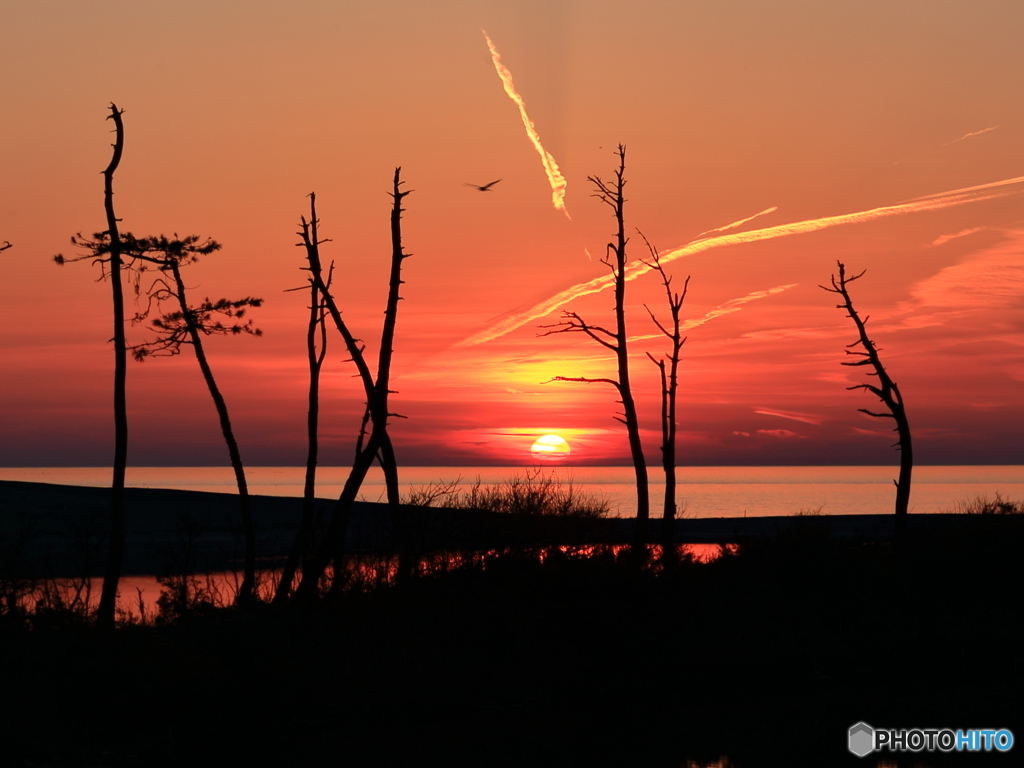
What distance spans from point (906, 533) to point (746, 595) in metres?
8.97

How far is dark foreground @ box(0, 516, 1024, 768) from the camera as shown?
12.4 meters

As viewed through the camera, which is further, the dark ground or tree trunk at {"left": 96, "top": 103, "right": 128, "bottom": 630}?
tree trunk at {"left": 96, "top": 103, "right": 128, "bottom": 630}

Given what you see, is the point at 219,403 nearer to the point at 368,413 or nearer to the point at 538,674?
the point at 368,413

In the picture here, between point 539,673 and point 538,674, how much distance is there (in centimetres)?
4

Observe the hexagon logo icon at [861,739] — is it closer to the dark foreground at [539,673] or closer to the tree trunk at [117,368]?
the dark foreground at [539,673]

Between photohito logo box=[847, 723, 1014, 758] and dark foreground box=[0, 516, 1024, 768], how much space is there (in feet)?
0.89

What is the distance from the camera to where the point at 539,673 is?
1600 centimetres

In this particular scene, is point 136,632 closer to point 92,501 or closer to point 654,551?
point 654,551

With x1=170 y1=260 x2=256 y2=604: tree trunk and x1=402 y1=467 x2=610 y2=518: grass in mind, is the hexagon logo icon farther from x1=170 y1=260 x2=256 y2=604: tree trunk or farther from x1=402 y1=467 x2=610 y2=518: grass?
x1=170 y1=260 x2=256 y2=604: tree trunk

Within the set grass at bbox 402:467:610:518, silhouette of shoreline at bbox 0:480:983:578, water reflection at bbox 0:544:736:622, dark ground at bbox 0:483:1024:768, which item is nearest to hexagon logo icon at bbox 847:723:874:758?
→ dark ground at bbox 0:483:1024:768

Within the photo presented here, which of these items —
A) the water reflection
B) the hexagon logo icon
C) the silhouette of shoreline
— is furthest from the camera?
the silhouette of shoreline

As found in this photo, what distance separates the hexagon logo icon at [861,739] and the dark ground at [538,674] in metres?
0.22

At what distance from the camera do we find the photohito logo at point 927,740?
1221 cm

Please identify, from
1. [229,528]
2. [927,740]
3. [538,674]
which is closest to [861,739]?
[927,740]
